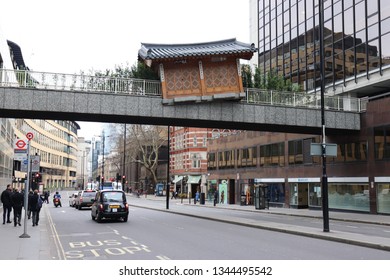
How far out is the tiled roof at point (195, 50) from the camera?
84.8ft

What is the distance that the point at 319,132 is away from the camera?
3269cm

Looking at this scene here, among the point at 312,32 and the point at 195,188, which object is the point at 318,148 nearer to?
the point at 312,32

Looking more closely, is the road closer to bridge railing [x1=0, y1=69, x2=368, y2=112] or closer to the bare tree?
bridge railing [x1=0, y1=69, x2=368, y2=112]

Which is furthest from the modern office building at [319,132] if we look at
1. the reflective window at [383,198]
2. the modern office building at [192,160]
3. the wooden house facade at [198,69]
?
the modern office building at [192,160]

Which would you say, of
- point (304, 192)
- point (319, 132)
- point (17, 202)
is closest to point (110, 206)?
point (17, 202)

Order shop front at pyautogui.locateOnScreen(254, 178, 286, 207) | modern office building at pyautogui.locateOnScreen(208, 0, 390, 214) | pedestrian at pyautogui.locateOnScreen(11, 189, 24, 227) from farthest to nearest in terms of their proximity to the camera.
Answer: shop front at pyautogui.locateOnScreen(254, 178, 286, 207) → modern office building at pyautogui.locateOnScreen(208, 0, 390, 214) → pedestrian at pyautogui.locateOnScreen(11, 189, 24, 227)

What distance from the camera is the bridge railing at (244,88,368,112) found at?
28.8 meters

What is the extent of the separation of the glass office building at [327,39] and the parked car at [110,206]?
23.0 meters

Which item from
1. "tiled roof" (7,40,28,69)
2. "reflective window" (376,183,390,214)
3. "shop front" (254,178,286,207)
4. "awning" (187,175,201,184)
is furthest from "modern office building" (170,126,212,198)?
"reflective window" (376,183,390,214)

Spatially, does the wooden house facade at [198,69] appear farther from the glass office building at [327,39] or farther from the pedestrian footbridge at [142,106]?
the glass office building at [327,39]

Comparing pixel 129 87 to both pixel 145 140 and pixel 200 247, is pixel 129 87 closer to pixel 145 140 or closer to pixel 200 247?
pixel 200 247

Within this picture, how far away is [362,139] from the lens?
105ft

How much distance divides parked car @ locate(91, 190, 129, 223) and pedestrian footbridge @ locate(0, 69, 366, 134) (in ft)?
15.0

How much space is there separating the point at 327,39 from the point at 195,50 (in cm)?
1910
